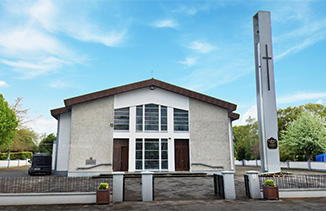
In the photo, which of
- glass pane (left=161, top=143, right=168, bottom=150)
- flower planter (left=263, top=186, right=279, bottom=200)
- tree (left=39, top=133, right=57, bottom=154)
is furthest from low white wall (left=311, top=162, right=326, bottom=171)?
A: tree (left=39, top=133, right=57, bottom=154)

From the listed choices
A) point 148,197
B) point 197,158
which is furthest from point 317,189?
point 197,158

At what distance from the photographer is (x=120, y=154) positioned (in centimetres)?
1861

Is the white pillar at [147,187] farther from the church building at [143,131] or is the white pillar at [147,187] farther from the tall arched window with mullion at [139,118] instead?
the tall arched window with mullion at [139,118]

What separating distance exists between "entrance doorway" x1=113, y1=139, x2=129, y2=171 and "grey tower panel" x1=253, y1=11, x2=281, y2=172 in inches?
343

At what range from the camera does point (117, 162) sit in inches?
727

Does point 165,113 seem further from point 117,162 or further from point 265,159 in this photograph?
point 265,159

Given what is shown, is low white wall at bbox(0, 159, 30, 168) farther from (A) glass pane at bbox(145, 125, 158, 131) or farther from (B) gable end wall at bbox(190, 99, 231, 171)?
(B) gable end wall at bbox(190, 99, 231, 171)

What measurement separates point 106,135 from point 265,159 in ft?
33.5

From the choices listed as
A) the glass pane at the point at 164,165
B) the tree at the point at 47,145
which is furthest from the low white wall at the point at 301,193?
the tree at the point at 47,145

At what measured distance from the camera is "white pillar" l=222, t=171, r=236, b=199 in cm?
1010

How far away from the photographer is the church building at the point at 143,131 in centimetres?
1823

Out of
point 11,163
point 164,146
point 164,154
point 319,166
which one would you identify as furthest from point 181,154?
point 11,163

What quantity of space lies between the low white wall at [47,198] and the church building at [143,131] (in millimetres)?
8480

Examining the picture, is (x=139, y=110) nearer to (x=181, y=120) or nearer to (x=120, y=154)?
(x=181, y=120)
